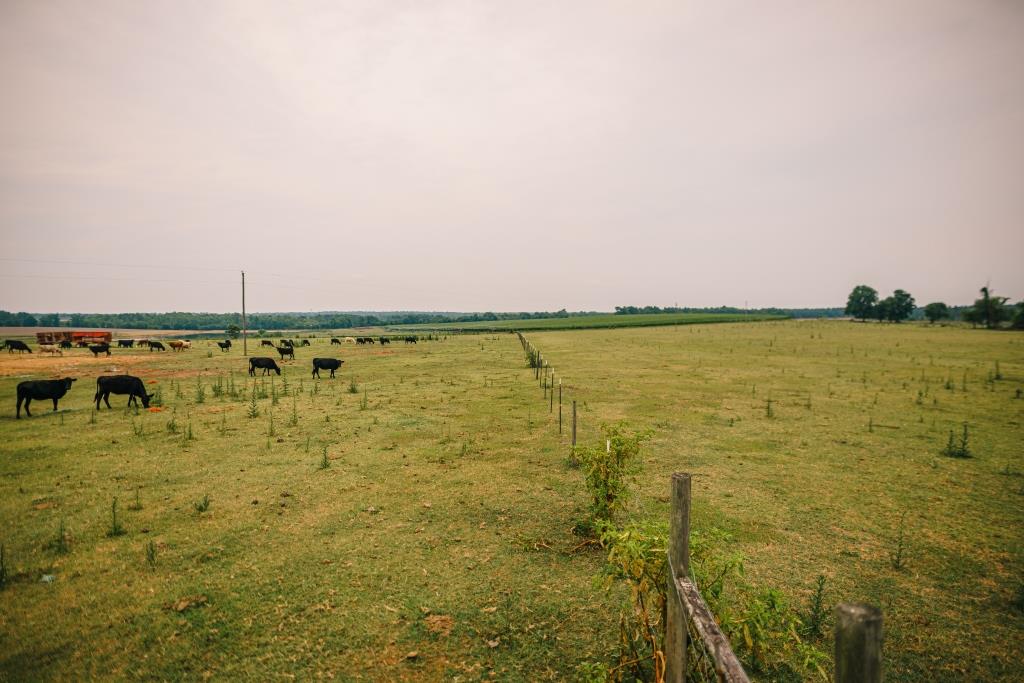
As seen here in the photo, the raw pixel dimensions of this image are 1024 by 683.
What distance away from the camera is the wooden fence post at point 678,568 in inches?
145

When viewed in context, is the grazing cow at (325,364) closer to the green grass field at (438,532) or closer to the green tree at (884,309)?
the green grass field at (438,532)

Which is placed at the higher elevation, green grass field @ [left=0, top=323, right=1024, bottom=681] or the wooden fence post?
the wooden fence post

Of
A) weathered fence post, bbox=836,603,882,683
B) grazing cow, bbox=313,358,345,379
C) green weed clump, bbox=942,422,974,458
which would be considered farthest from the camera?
grazing cow, bbox=313,358,345,379

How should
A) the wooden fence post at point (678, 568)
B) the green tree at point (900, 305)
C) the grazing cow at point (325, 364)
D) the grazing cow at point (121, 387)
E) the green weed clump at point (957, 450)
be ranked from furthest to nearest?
the green tree at point (900, 305) → the grazing cow at point (325, 364) → the grazing cow at point (121, 387) → the green weed clump at point (957, 450) → the wooden fence post at point (678, 568)

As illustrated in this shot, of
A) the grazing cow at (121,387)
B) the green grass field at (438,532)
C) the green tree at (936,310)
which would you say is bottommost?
the green grass field at (438,532)

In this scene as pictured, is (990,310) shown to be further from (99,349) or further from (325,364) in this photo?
(99,349)

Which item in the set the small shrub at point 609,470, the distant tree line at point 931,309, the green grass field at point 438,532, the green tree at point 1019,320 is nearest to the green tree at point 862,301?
the distant tree line at point 931,309

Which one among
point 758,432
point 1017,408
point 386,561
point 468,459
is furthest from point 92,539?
point 1017,408

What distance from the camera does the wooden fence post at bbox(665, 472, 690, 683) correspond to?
369 cm

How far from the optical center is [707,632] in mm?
3111

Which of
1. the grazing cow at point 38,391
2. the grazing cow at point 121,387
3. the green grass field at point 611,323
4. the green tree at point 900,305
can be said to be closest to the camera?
the grazing cow at point 38,391

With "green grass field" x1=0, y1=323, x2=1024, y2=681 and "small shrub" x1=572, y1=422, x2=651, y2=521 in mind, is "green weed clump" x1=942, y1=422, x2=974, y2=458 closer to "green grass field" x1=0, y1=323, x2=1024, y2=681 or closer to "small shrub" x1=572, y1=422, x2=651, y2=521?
"green grass field" x1=0, y1=323, x2=1024, y2=681

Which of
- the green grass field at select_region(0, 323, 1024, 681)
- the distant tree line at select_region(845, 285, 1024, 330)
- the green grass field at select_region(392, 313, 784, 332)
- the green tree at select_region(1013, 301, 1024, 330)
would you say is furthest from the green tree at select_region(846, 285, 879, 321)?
the green grass field at select_region(0, 323, 1024, 681)

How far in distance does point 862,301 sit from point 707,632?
148259 millimetres
